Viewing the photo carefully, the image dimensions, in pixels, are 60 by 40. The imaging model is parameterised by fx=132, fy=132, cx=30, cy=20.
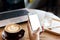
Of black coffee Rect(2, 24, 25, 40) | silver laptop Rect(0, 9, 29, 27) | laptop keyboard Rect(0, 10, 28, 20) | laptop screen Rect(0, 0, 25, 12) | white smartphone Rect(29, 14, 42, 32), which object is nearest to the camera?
black coffee Rect(2, 24, 25, 40)

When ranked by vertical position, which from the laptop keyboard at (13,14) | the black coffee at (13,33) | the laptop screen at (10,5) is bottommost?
the black coffee at (13,33)

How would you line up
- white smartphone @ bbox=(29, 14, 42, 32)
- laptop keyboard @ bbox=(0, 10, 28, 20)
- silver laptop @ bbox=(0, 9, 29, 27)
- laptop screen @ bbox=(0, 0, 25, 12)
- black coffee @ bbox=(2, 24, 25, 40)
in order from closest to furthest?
black coffee @ bbox=(2, 24, 25, 40), white smartphone @ bbox=(29, 14, 42, 32), silver laptop @ bbox=(0, 9, 29, 27), laptop keyboard @ bbox=(0, 10, 28, 20), laptop screen @ bbox=(0, 0, 25, 12)

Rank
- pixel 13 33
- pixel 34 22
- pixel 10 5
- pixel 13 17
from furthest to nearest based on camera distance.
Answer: pixel 10 5 → pixel 13 17 → pixel 34 22 → pixel 13 33

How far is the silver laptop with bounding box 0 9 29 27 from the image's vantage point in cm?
126

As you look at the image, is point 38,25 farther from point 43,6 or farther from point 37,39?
point 43,6

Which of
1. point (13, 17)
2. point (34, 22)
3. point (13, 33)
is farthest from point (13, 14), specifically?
point (13, 33)

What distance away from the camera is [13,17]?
1.35m

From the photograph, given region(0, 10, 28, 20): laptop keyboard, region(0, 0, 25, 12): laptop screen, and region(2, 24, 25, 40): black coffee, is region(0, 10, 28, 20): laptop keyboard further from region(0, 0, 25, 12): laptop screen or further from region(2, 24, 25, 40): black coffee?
region(2, 24, 25, 40): black coffee

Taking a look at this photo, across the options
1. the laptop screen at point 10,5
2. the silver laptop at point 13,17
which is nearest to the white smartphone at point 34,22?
the silver laptop at point 13,17

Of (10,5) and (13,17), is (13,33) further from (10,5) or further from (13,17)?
(10,5)

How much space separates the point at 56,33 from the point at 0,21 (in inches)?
21.6

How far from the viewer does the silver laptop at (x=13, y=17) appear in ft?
4.14

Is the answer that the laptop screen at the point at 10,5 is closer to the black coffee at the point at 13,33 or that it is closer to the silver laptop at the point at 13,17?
the silver laptop at the point at 13,17

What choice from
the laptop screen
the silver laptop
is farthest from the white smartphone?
the laptop screen
